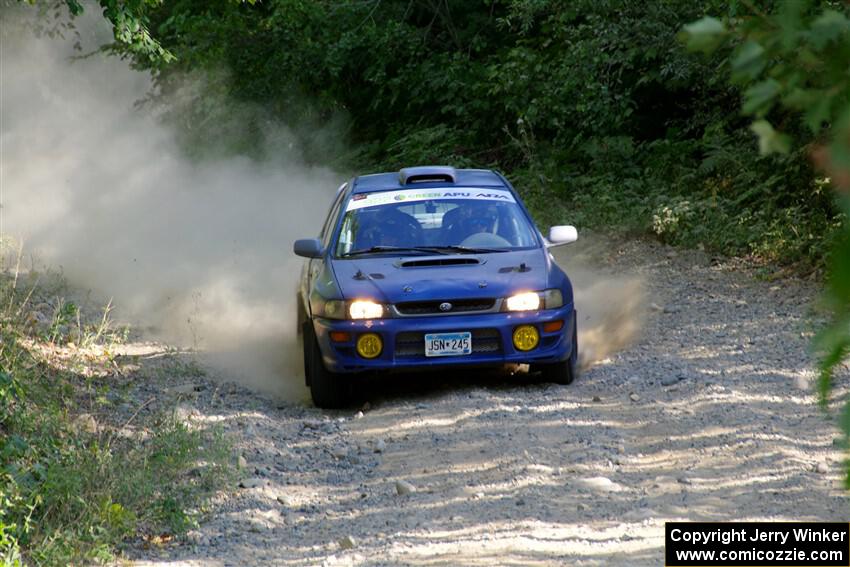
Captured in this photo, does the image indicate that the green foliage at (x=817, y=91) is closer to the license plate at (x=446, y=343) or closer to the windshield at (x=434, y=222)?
the license plate at (x=446, y=343)

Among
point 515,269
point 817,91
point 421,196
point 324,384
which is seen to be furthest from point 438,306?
point 817,91

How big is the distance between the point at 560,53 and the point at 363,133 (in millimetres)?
6001

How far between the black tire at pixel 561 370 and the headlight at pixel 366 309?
1367mm

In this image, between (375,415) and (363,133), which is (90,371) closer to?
(375,415)

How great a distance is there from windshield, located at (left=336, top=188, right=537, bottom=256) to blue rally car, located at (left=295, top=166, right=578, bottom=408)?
11 millimetres

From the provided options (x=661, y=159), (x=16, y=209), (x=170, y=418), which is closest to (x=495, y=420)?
(x=170, y=418)

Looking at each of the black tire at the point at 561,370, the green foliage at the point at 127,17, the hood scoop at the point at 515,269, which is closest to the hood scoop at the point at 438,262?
the hood scoop at the point at 515,269

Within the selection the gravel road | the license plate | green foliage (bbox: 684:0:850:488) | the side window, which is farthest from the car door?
green foliage (bbox: 684:0:850:488)

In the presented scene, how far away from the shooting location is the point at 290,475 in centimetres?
797

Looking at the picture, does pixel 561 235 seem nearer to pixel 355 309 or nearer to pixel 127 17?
pixel 355 309

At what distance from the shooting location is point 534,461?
764cm

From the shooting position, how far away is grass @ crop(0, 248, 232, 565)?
635cm

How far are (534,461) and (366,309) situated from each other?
85.0 inches

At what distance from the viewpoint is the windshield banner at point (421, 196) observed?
10609mm
